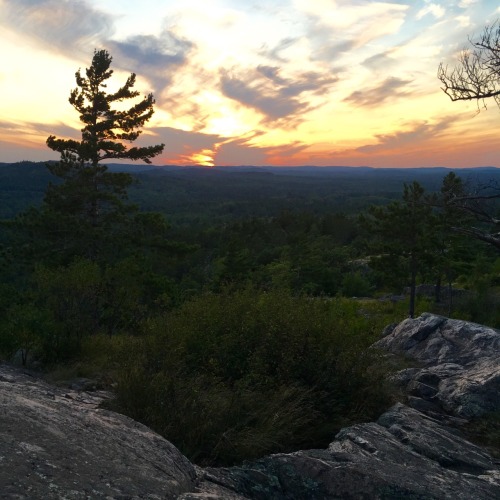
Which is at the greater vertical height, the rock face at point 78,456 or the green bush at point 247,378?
the rock face at point 78,456

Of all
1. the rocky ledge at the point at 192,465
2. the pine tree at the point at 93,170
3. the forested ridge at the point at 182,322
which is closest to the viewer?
the rocky ledge at the point at 192,465

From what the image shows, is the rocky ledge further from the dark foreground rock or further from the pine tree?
the pine tree

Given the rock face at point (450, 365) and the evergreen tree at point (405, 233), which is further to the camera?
the evergreen tree at point (405, 233)

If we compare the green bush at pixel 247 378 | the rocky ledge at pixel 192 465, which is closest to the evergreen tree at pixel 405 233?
the green bush at pixel 247 378

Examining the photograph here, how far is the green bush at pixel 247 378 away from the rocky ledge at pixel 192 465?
1.68ft

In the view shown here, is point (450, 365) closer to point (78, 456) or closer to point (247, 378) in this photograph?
point (247, 378)

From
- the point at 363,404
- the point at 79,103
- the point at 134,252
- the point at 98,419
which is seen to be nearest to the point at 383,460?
the point at 363,404

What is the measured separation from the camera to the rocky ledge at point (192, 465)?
2.66m

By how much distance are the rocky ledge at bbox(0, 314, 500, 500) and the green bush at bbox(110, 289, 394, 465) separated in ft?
1.68

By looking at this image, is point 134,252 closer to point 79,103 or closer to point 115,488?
point 79,103

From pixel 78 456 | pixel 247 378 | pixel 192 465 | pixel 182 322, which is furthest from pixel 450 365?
pixel 78 456

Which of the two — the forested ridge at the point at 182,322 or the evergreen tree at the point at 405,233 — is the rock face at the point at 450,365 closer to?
the forested ridge at the point at 182,322

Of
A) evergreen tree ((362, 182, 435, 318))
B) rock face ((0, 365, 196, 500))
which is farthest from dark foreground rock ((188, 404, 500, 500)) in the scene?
evergreen tree ((362, 182, 435, 318))

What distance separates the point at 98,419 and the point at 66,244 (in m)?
18.1
